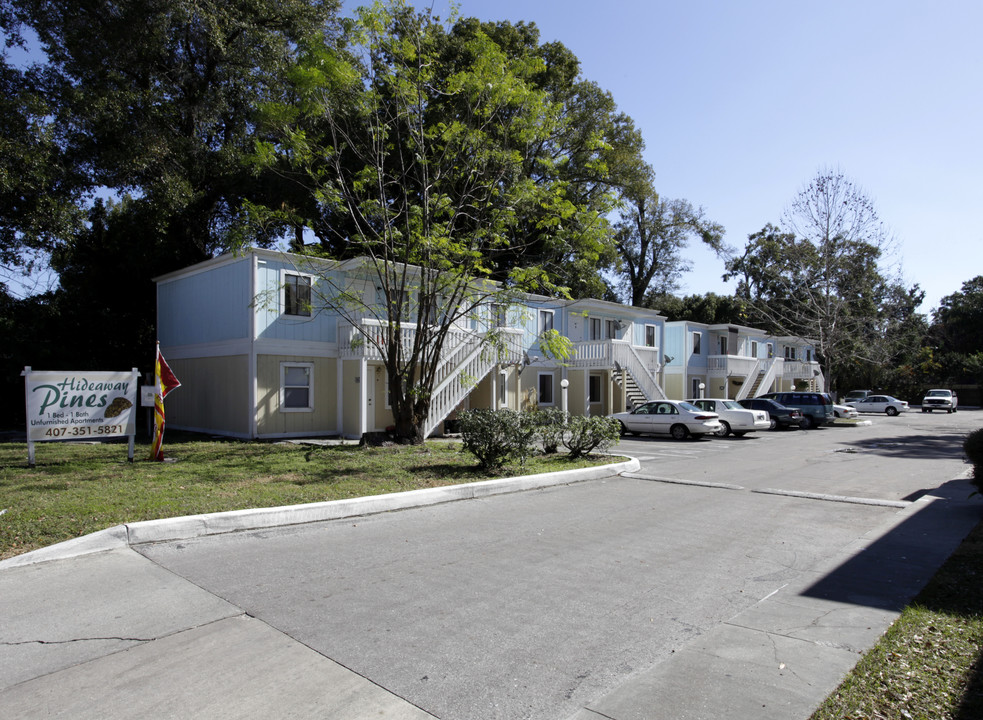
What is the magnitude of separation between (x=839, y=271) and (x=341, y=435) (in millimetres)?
28839

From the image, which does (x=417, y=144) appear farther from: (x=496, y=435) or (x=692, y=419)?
(x=692, y=419)

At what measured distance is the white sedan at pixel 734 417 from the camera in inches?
936

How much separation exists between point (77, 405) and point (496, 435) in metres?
7.56

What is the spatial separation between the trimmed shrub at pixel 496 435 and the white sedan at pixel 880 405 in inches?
1665

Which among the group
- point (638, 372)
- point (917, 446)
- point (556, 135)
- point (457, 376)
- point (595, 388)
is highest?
point (556, 135)

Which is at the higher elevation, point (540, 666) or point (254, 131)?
point (254, 131)

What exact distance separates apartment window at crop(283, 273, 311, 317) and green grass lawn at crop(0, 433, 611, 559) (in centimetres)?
457

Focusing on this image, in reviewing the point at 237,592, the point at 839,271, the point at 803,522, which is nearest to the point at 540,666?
the point at 237,592

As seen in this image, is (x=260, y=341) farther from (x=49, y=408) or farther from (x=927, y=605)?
(x=927, y=605)

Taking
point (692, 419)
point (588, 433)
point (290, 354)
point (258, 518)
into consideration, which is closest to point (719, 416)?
point (692, 419)

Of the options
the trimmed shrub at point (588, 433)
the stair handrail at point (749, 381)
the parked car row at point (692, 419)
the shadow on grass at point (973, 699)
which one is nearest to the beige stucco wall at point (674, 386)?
the stair handrail at point (749, 381)

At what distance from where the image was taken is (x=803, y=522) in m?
8.91

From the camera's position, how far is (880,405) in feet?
151

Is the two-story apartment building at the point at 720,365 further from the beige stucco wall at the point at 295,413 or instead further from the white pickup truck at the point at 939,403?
the beige stucco wall at the point at 295,413
